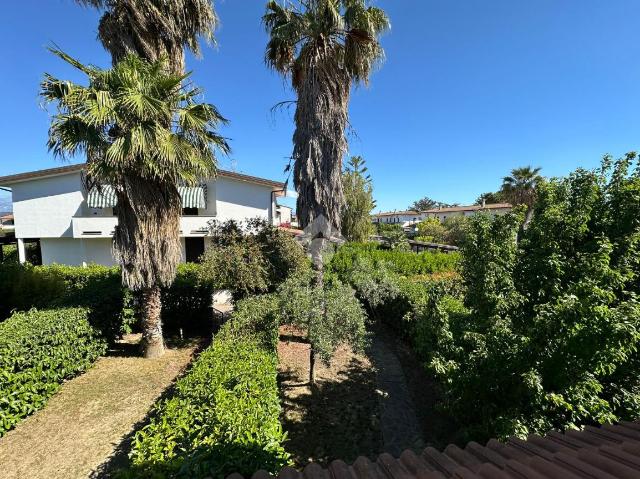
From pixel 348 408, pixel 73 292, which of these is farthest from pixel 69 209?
pixel 348 408

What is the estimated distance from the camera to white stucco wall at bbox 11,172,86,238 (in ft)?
57.0

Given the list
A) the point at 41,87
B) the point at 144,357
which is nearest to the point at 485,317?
the point at 144,357

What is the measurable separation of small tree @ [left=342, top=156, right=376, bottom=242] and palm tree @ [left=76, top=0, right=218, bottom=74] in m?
22.7

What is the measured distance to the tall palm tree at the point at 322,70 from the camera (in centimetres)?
980

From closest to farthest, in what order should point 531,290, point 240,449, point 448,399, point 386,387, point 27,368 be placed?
Answer: point 240,449 → point 531,290 → point 448,399 → point 27,368 → point 386,387

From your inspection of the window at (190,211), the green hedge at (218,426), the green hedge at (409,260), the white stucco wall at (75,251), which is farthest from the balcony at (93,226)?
the green hedge at (218,426)

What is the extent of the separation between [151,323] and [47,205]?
14.1m

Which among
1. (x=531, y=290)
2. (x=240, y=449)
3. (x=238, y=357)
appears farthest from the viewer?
(x=238, y=357)

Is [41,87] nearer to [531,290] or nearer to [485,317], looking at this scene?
A: [485,317]

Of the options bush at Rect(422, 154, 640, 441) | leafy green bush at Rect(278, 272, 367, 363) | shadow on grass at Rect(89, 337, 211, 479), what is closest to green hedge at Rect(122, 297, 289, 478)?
shadow on grass at Rect(89, 337, 211, 479)

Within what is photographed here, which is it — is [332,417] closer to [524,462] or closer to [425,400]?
[425,400]

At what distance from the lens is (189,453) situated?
3227mm

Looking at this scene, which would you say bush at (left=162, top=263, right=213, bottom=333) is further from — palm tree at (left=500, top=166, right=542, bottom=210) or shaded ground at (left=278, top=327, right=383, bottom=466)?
palm tree at (left=500, top=166, right=542, bottom=210)

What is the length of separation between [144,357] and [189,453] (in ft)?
25.4
